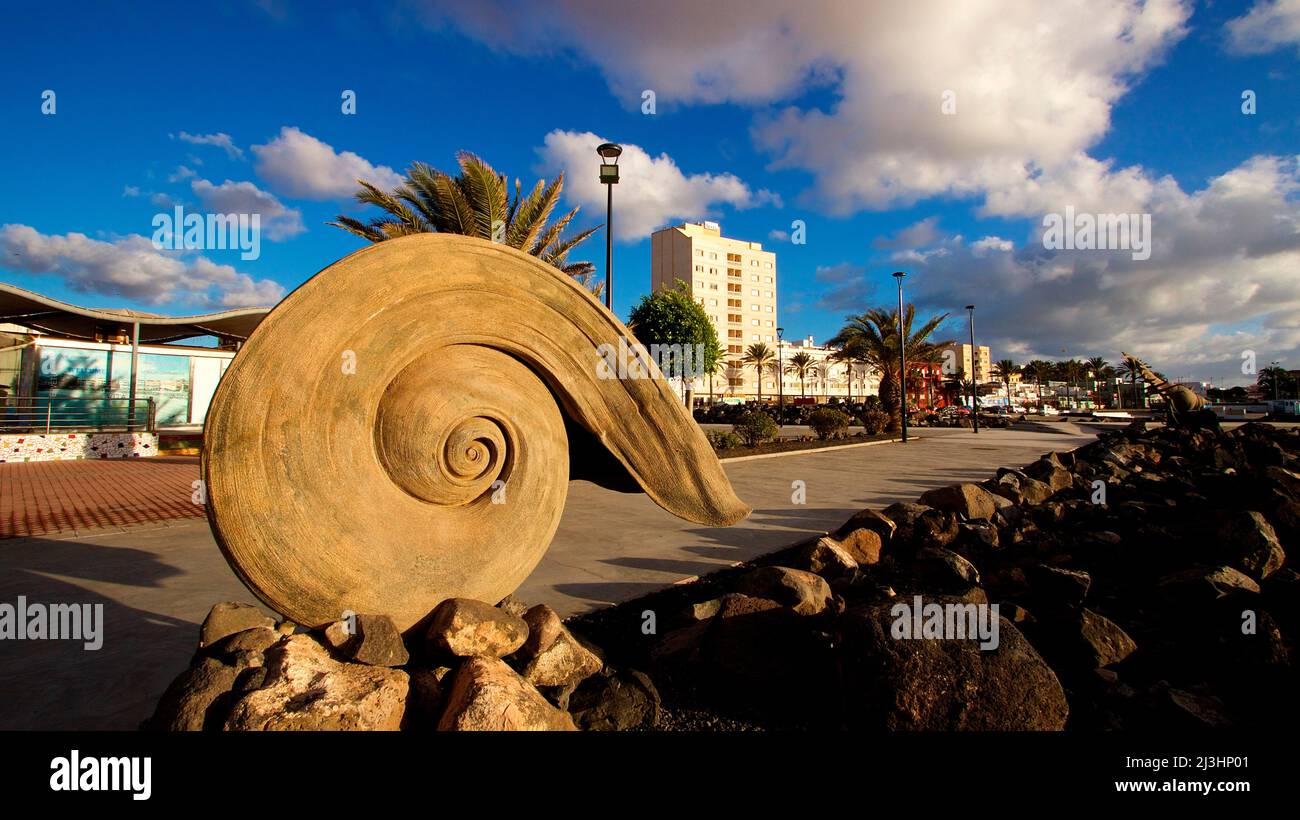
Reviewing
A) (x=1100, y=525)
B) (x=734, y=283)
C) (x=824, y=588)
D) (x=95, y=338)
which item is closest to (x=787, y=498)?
(x=1100, y=525)

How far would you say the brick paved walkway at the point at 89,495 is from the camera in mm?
6984

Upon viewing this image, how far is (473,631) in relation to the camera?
8.41 ft

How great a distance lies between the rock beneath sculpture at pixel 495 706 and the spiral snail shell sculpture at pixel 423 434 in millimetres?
756

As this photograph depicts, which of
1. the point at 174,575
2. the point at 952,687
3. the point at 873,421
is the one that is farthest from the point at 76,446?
the point at 873,421

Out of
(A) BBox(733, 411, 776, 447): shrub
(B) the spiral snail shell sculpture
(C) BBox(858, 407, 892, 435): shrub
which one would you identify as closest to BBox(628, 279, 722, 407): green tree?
(C) BBox(858, 407, 892, 435): shrub

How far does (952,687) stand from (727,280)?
78504mm

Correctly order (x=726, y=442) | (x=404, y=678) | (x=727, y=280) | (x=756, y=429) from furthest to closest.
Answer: (x=727, y=280)
(x=756, y=429)
(x=726, y=442)
(x=404, y=678)

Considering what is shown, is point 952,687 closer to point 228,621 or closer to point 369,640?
point 369,640

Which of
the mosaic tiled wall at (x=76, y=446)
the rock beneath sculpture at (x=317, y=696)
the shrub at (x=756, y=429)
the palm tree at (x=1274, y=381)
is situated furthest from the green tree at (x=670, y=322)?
the palm tree at (x=1274, y=381)

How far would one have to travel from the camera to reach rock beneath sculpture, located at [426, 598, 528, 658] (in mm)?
2521

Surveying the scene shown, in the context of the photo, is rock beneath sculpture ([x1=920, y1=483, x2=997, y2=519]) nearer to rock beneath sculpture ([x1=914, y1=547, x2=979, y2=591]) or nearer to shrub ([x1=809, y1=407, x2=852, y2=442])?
rock beneath sculpture ([x1=914, y1=547, x2=979, y2=591])

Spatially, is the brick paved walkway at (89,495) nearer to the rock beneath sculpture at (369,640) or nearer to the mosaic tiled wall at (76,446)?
the mosaic tiled wall at (76,446)

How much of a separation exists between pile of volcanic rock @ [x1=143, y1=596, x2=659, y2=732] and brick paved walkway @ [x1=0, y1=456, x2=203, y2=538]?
6.50 m
